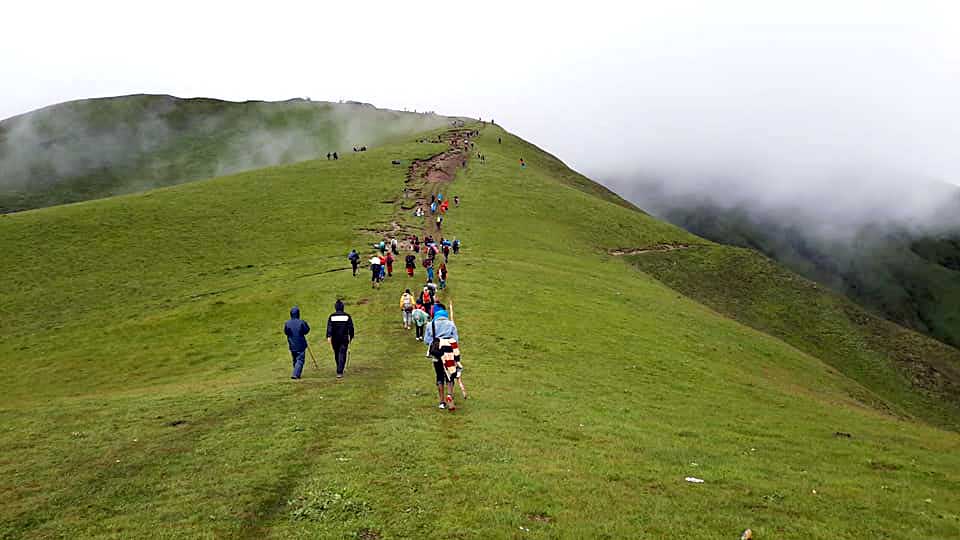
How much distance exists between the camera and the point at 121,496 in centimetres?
1224

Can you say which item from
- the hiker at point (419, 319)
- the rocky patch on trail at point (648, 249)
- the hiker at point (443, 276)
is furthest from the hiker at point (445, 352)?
the rocky patch on trail at point (648, 249)

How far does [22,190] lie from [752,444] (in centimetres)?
15327

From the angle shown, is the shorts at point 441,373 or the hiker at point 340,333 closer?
the shorts at point 441,373

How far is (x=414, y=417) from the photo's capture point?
17.9 m

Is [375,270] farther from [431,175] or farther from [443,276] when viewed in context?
[431,175]

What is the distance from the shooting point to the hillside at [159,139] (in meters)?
133

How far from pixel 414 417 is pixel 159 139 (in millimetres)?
165354

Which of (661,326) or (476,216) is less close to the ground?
(476,216)

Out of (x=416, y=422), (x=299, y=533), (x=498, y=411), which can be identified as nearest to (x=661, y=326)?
(x=498, y=411)

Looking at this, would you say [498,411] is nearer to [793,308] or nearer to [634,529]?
[634,529]

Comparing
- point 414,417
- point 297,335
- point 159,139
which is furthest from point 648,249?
point 159,139

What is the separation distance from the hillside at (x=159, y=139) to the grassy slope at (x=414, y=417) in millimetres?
85681

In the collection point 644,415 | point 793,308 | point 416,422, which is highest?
point 416,422

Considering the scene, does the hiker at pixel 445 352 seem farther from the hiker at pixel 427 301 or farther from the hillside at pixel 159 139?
the hillside at pixel 159 139
